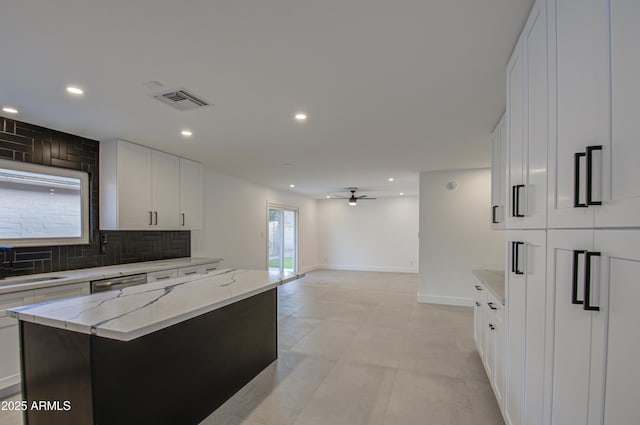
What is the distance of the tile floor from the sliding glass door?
3.17 metres

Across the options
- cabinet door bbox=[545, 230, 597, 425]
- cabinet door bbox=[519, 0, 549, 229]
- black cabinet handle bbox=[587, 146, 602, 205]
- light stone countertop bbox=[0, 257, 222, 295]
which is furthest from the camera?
light stone countertop bbox=[0, 257, 222, 295]

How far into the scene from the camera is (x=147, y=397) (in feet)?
6.00

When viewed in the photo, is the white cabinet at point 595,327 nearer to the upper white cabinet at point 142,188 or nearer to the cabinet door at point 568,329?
the cabinet door at point 568,329

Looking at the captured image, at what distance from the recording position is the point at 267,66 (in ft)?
6.54

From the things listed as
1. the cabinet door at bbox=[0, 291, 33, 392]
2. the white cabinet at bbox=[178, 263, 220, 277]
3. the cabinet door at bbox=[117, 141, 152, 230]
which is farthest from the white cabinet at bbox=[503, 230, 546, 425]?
the cabinet door at bbox=[117, 141, 152, 230]

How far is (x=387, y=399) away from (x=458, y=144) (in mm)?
2929

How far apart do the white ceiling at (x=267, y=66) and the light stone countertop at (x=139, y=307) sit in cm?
151

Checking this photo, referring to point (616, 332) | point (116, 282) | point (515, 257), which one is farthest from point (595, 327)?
point (116, 282)

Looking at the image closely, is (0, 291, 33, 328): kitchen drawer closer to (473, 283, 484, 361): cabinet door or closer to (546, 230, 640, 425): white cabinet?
(546, 230, 640, 425): white cabinet

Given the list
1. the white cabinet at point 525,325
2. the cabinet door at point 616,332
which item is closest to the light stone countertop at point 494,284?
the white cabinet at point 525,325

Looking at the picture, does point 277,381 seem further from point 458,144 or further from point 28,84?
point 458,144

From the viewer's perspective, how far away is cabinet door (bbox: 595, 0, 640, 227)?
0.71 m

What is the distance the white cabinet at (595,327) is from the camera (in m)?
0.73

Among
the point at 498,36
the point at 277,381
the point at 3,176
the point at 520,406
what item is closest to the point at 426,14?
the point at 498,36
